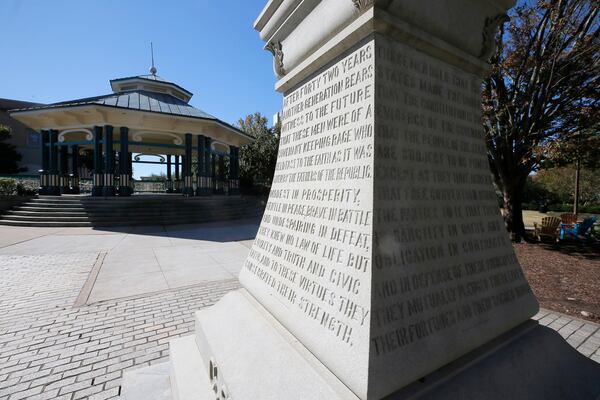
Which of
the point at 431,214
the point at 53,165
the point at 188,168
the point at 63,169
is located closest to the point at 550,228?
the point at 431,214

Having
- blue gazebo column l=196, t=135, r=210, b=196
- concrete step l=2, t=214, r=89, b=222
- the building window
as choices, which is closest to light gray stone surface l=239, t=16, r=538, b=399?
concrete step l=2, t=214, r=89, b=222

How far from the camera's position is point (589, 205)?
31344 millimetres

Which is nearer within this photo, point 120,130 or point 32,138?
point 120,130

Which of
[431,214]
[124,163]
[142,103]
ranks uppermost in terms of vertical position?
[142,103]

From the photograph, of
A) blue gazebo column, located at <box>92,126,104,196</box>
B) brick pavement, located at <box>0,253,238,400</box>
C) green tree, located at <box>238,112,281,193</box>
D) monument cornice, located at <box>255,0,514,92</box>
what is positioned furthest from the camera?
green tree, located at <box>238,112,281,193</box>

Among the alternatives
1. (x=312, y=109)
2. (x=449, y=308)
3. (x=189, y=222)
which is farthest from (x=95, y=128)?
(x=449, y=308)

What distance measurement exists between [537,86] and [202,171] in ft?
54.3

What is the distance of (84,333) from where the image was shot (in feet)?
11.3

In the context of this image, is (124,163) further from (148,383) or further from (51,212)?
(148,383)

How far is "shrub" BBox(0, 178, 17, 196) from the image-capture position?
14.5m

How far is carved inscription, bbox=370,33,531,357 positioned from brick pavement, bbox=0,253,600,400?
2087mm

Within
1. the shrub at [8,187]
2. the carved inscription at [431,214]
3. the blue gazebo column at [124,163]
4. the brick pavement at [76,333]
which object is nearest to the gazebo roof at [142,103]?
the blue gazebo column at [124,163]

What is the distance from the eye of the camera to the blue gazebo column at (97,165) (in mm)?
15453

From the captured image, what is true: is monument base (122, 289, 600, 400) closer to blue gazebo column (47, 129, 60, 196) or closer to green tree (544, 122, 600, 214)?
green tree (544, 122, 600, 214)
